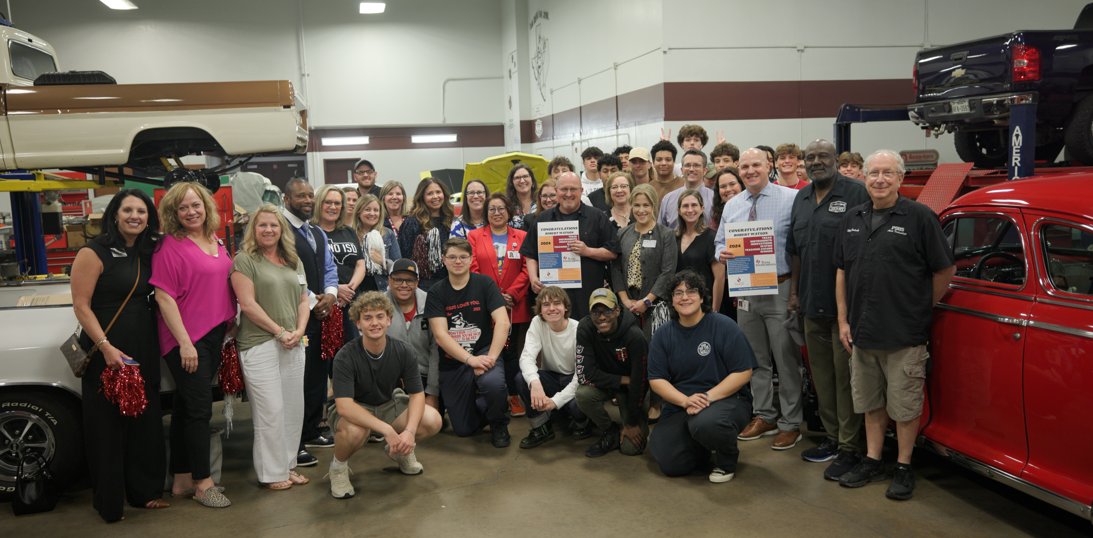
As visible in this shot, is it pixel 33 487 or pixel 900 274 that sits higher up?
pixel 900 274

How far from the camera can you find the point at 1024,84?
604 cm

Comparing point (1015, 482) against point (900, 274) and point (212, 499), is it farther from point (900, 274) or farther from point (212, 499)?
point (212, 499)

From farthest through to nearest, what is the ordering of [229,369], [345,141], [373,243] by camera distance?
[345,141] < [373,243] < [229,369]

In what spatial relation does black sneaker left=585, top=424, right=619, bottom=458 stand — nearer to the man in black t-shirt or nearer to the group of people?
the group of people

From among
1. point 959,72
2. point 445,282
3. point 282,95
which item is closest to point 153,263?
point 445,282

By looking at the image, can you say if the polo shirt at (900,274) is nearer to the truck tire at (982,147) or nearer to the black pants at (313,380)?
the black pants at (313,380)

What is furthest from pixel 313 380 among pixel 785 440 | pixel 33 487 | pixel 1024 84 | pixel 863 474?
pixel 1024 84

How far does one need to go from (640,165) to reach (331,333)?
306 cm

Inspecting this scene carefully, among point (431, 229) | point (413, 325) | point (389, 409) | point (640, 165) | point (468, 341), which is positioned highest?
point (640, 165)

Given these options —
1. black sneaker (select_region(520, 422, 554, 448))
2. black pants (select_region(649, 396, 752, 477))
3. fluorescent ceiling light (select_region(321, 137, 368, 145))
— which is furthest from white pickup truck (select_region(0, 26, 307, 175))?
fluorescent ceiling light (select_region(321, 137, 368, 145))

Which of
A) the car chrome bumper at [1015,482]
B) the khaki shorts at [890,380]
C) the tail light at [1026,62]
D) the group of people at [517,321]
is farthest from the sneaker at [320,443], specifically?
the tail light at [1026,62]

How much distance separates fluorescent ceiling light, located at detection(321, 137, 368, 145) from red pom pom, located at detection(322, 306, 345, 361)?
509 inches

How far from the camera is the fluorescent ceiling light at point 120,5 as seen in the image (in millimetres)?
15440

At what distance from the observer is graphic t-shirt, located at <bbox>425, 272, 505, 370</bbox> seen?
5336mm
